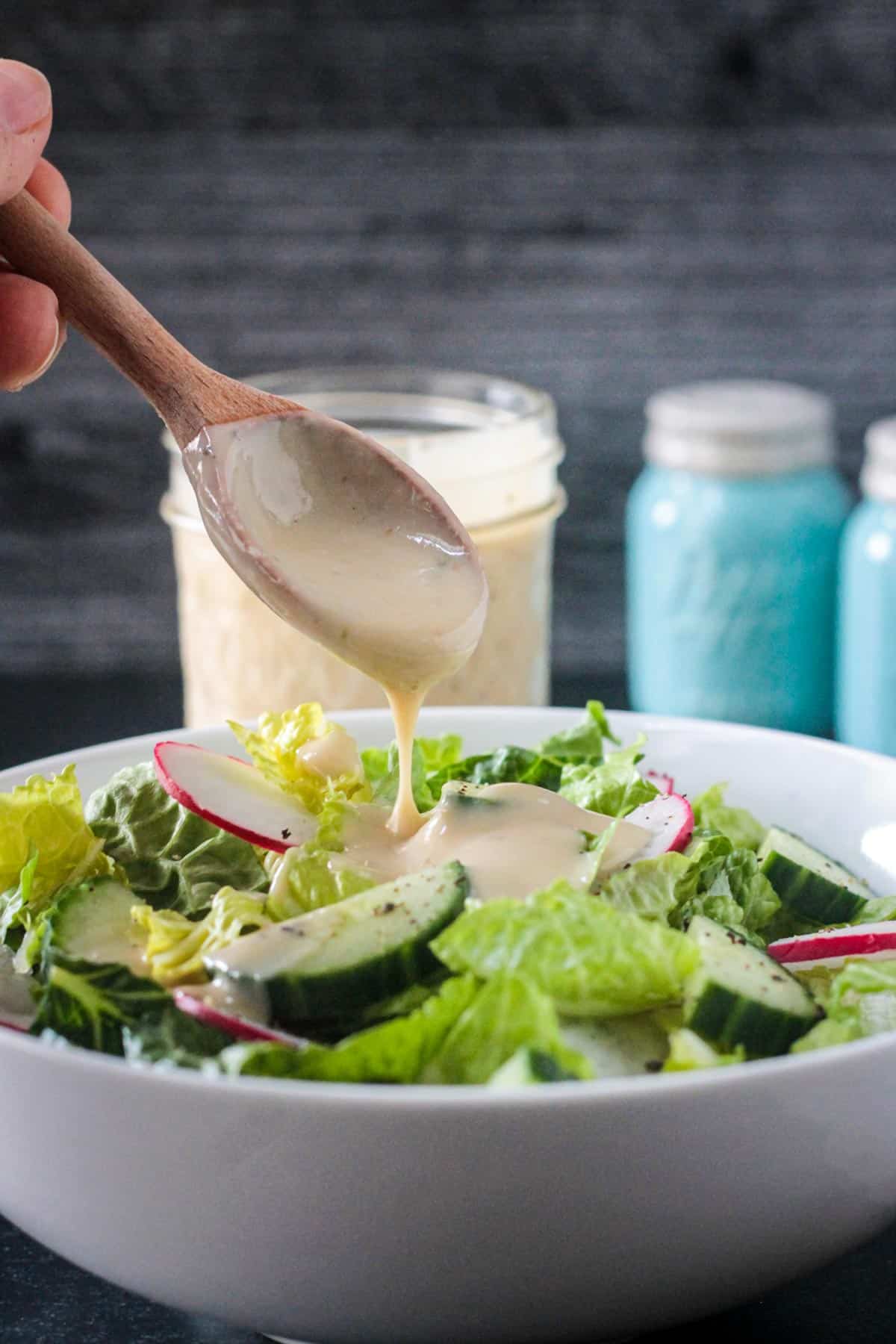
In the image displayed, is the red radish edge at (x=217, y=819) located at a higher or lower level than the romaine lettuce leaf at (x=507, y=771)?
higher

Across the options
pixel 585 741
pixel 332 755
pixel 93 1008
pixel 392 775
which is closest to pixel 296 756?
pixel 332 755

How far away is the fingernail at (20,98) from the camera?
1402 millimetres

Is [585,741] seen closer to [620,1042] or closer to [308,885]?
[308,885]

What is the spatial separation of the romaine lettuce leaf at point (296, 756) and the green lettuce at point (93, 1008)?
15.7 inches

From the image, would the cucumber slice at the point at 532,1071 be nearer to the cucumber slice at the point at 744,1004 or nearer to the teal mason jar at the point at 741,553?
the cucumber slice at the point at 744,1004

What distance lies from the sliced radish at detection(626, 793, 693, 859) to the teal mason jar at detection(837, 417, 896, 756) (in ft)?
3.77

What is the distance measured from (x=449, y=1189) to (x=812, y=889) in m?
0.70

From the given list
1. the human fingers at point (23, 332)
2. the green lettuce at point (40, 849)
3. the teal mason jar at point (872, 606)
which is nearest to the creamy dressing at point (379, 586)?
the green lettuce at point (40, 849)

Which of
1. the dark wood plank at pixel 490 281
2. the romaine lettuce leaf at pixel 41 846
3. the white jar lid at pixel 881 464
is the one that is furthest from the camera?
the dark wood plank at pixel 490 281

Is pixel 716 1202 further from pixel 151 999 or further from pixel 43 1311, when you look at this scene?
pixel 43 1311

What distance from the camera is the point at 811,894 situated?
5.06 ft

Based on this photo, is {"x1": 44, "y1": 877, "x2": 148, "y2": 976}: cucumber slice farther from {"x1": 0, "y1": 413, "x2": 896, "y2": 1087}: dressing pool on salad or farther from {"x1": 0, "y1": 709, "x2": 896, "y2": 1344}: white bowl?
{"x1": 0, "y1": 709, "x2": 896, "y2": 1344}: white bowl

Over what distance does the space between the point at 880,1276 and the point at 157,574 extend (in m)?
2.44

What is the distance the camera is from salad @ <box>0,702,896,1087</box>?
1.12m
